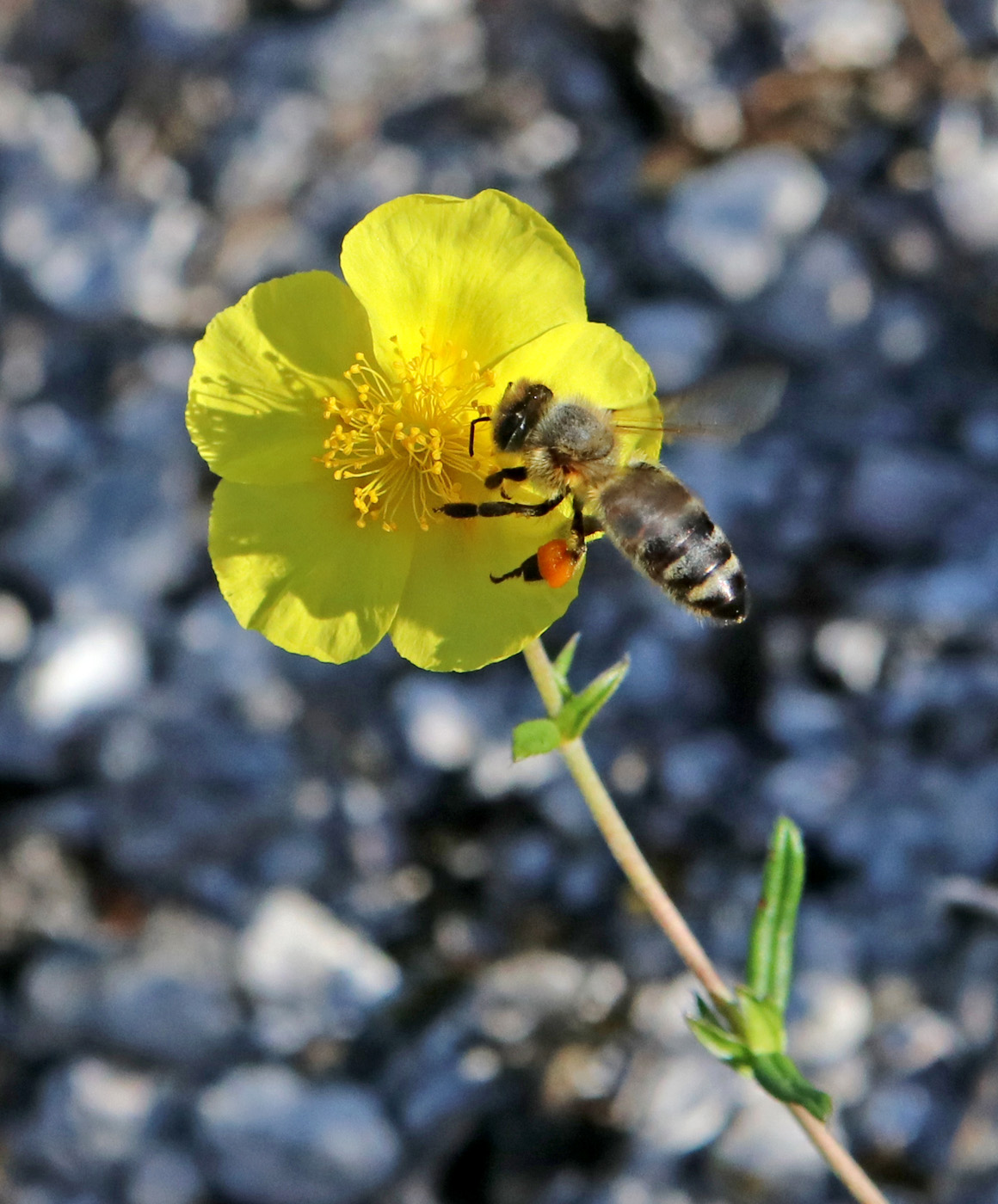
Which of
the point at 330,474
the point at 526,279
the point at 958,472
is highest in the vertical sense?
the point at 526,279

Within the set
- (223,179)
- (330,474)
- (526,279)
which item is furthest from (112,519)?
(526,279)

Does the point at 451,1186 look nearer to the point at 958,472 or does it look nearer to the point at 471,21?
the point at 958,472

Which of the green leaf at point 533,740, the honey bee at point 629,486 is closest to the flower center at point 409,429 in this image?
the honey bee at point 629,486

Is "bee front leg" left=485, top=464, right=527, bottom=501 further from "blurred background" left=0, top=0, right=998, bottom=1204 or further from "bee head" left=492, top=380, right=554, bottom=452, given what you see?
"blurred background" left=0, top=0, right=998, bottom=1204

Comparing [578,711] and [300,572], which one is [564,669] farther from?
[300,572]

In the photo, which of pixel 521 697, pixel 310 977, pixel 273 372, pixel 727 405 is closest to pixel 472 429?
pixel 273 372

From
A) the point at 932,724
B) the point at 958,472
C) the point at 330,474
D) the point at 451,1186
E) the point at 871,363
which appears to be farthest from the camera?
the point at 871,363
